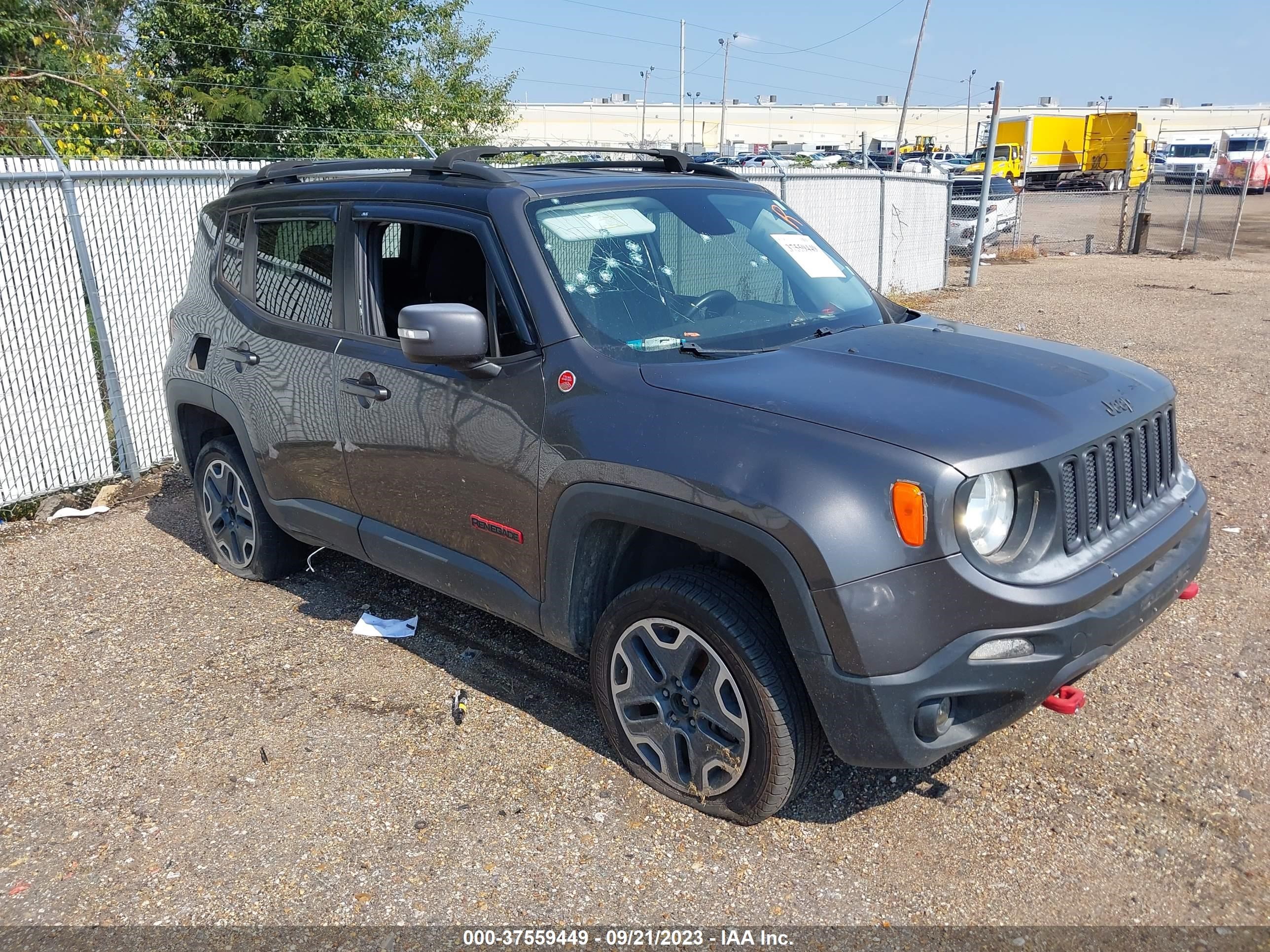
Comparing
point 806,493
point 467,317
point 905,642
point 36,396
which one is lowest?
point 36,396

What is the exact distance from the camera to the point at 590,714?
3.95 metres

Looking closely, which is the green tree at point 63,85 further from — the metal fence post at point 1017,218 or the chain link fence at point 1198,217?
the chain link fence at point 1198,217

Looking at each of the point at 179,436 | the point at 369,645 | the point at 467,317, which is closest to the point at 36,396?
the point at 179,436

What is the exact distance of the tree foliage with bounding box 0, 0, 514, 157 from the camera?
14414 millimetres

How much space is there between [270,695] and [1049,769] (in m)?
2.99

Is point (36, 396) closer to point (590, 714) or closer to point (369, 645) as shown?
point (369, 645)

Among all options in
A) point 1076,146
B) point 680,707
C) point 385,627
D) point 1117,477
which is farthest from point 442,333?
point 1076,146

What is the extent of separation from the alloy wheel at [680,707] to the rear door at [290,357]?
5.33ft

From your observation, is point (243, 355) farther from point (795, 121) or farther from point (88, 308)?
point (795, 121)

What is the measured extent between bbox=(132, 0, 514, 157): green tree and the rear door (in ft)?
35.4

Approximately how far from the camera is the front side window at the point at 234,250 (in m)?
4.98

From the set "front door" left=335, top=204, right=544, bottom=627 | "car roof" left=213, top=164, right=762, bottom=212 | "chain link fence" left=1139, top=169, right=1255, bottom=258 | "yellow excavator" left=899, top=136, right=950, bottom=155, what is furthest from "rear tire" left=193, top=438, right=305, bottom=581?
"yellow excavator" left=899, top=136, right=950, bottom=155

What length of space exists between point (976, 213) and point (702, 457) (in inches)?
787

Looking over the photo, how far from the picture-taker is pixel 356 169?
15.4ft
